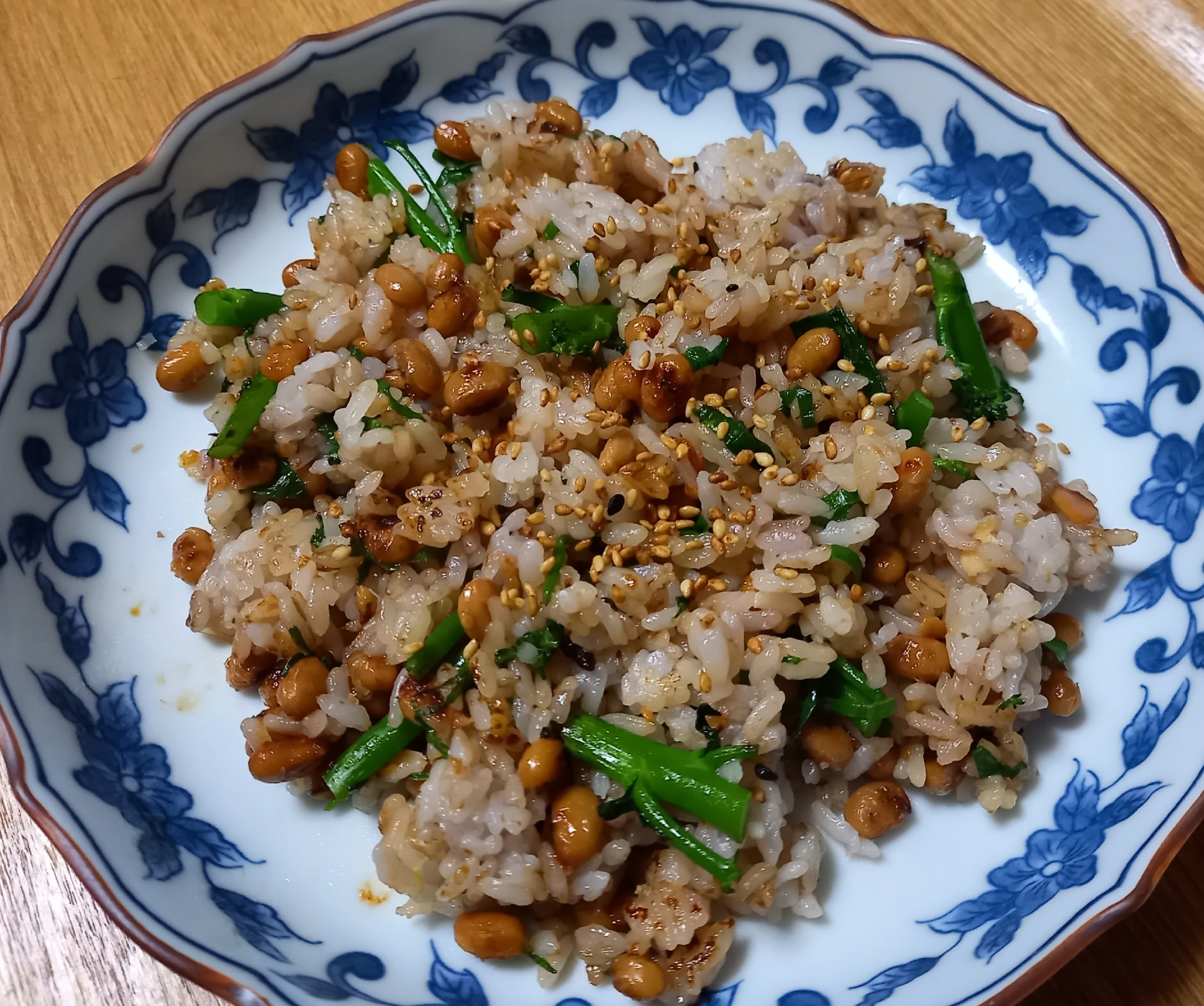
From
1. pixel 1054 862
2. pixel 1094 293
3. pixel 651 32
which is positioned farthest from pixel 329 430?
pixel 1094 293

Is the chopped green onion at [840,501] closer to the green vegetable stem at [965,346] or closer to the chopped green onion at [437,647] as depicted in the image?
the green vegetable stem at [965,346]

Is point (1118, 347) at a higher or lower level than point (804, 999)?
higher

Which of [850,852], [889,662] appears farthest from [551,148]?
[850,852]

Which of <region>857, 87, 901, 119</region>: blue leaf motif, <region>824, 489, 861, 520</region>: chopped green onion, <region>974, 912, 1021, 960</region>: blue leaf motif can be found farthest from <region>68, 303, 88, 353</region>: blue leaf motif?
<region>974, 912, 1021, 960</region>: blue leaf motif

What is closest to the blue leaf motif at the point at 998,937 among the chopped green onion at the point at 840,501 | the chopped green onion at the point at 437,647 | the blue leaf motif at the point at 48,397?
the chopped green onion at the point at 840,501

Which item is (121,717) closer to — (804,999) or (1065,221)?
(804,999)
